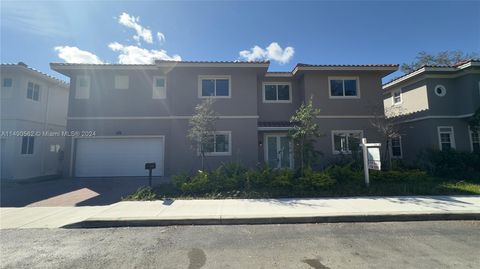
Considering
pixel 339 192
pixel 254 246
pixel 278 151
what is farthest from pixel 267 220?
pixel 278 151

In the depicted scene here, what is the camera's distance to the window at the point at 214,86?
42.5ft


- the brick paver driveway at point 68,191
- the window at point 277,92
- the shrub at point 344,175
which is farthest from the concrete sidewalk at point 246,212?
the window at point 277,92

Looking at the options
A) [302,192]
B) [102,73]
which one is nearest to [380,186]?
[302,192]

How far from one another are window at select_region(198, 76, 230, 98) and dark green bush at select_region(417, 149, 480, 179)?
37.3ft

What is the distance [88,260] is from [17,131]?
510 inches

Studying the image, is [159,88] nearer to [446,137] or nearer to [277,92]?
[277,92]

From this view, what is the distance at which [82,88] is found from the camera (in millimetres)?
13219

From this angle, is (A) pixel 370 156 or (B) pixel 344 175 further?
(B) pixel 344 175

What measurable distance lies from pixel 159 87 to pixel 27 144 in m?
8.17

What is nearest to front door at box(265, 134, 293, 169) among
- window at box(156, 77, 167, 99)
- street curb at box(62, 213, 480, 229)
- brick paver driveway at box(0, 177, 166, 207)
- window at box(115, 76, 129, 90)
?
window at box(156, 77, 167, 99)

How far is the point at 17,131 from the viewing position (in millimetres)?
12414

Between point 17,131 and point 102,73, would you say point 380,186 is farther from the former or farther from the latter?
point 17,131

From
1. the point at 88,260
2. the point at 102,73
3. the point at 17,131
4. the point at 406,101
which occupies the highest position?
the point at 102,73

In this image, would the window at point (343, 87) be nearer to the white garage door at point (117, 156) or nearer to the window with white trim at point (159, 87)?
the window with white trim at point (159, 87)
